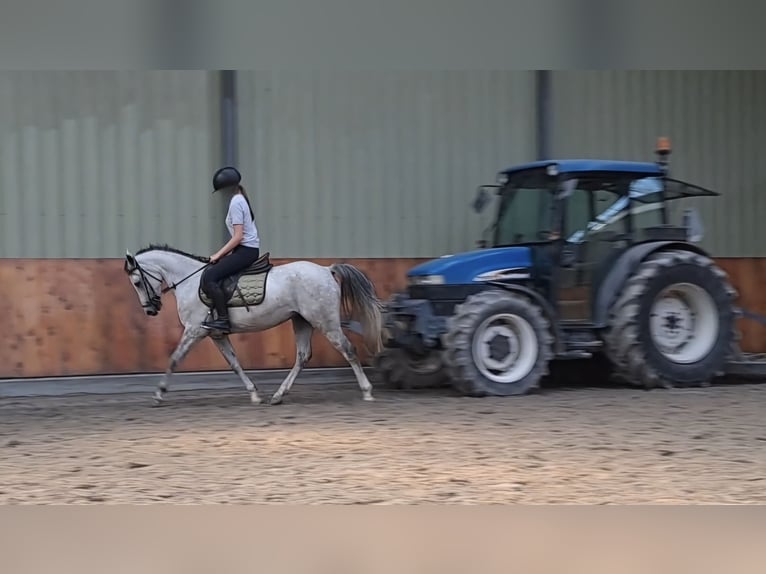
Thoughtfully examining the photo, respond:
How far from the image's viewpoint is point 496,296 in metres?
9.09

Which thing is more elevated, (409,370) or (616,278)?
(616,278)

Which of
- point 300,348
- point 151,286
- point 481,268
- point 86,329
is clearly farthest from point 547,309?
point 86,329

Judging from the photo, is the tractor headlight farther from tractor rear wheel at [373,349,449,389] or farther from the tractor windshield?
the tractor windshield

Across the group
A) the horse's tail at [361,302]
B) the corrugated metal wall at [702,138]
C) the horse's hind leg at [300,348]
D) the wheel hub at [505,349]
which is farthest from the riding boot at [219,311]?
the corrugated metal wall at [702,138]

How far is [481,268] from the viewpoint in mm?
9422

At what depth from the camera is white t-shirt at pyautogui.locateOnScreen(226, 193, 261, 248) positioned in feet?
28.4

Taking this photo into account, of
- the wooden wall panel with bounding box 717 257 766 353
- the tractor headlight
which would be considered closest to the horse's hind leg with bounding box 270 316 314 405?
the tractor headlight

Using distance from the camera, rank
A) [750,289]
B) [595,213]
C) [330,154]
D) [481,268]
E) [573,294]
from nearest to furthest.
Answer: [481,268]
[573,294]
[595,213]
[330,154]
[750,289]

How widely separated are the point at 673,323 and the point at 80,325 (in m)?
6.89

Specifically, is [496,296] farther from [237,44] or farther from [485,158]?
[237,44]

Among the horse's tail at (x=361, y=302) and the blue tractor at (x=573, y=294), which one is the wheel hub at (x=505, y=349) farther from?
the horse's tail at (x=361, y=302)

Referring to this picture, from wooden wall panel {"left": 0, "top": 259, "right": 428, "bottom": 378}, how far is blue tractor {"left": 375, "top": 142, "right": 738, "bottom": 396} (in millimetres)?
2829

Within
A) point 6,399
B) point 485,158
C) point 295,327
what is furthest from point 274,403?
point 485,158

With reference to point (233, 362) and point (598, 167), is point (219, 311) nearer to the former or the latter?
point (233, 362)
